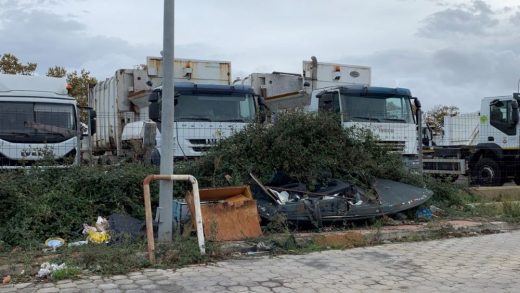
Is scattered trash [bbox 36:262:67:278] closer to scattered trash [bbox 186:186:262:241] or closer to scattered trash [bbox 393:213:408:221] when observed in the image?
scattered trash [bbox 186:186:262:241]

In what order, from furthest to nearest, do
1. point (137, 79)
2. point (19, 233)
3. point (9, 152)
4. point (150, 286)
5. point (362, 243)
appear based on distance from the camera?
1. point (137, 79)
2. point (9, 152)
3. point (362, 243)
4. point (19, 233)
5. point (150, 286)

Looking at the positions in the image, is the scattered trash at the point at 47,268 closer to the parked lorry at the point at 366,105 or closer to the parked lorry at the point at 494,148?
the parked lorry at the point at 366,105

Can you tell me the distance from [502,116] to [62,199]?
46.9ft

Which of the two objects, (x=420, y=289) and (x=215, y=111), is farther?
(x=215, y=111)

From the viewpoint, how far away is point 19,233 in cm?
741

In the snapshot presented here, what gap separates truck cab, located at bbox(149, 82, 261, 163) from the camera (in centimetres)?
1137

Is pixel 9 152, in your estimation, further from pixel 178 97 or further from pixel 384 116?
pixel 384 116

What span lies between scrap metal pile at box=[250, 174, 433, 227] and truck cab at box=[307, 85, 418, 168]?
2638 mm

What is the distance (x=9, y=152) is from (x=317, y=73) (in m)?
8.11

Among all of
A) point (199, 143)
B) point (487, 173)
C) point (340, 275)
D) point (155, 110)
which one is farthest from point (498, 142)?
point (340, 275)

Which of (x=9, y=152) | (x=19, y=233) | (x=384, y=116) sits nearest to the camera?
(x=19, y=233)

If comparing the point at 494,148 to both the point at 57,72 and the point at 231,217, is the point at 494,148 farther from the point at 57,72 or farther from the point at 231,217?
the point at 57,72

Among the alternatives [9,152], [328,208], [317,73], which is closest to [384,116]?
[317,73]

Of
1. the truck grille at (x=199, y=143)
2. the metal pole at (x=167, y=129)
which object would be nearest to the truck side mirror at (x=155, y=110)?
the truck grille at (x=199, y=143)
